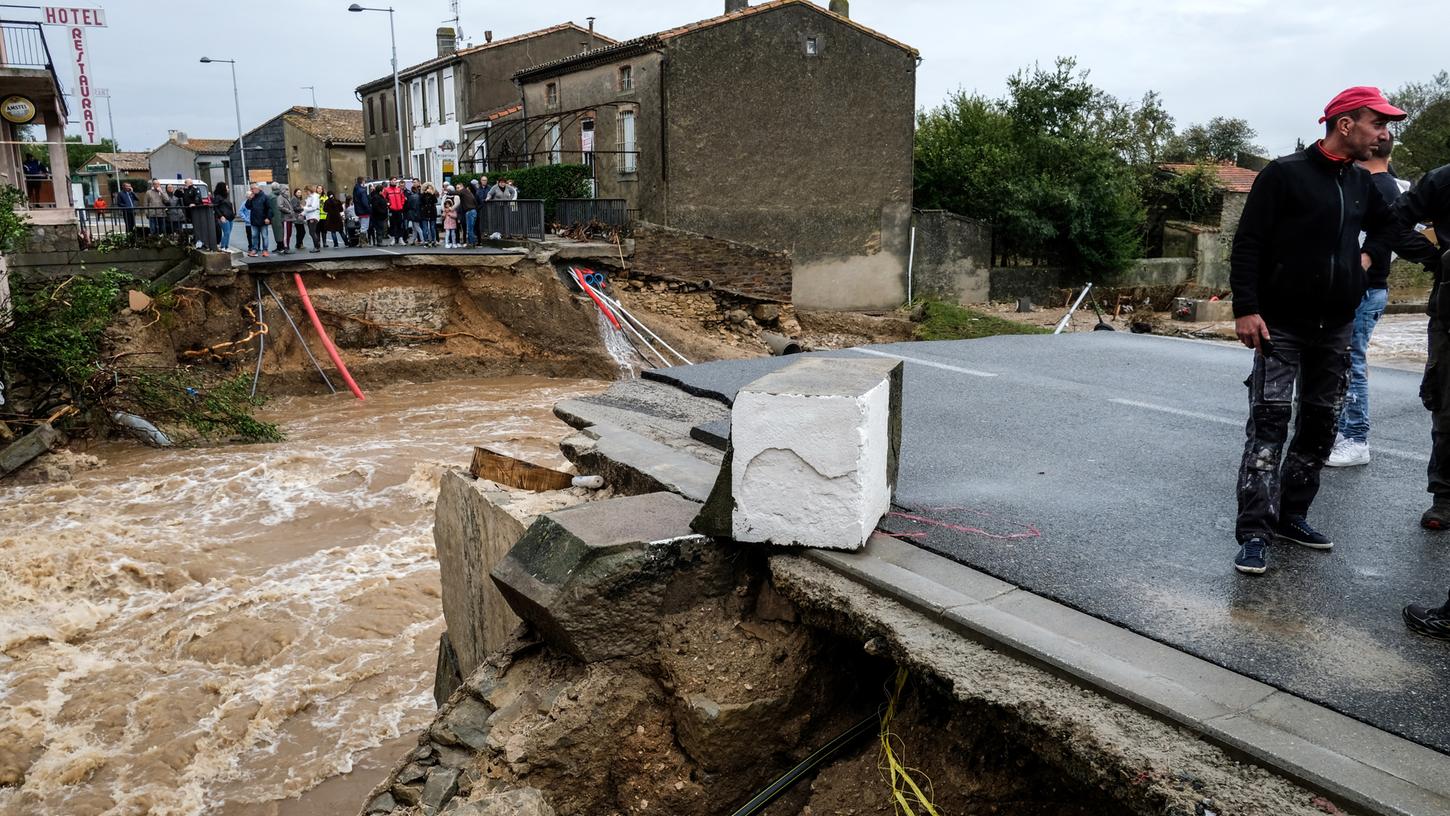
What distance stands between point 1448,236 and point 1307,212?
0.87 metres

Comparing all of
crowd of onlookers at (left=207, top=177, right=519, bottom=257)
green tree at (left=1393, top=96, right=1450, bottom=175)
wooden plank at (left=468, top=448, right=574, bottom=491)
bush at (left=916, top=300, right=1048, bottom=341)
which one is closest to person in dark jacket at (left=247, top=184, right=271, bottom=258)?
crowd of onlookers at (left=207, top=177, right=519, bottom=257)

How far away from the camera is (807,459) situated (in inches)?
150

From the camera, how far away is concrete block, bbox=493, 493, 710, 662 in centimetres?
394

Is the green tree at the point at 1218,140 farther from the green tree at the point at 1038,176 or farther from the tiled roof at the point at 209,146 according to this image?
the tiled roof at the point at 209,146

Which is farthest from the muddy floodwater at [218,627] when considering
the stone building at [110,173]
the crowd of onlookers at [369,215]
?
the stone building at [110,173]

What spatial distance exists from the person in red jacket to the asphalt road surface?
1883cm

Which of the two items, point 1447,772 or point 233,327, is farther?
point 233,327

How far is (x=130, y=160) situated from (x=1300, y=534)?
8494 cm

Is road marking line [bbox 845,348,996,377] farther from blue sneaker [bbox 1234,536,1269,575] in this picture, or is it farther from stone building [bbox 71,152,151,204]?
stone building [bbox 71,152,151,204]

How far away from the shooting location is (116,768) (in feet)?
24.2

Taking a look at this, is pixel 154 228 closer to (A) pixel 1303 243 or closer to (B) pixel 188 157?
(A) pixel 1303 243

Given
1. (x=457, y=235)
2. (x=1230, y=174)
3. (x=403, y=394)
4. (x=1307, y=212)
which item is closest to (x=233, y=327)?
(x=403, y=394)

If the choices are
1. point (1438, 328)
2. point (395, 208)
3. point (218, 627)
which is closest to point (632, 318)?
point (395, 208)

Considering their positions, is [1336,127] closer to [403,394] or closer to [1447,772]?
[1447,772]
